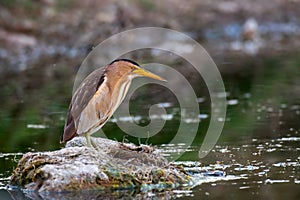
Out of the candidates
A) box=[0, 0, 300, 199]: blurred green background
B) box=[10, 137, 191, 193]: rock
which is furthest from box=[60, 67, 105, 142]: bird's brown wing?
box=[0, 0, 300, 199]: blurred green background

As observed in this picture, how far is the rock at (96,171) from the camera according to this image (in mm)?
10281

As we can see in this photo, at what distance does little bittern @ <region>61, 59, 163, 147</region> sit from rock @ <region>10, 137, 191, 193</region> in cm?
29

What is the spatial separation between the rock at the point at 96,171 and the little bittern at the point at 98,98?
293mm

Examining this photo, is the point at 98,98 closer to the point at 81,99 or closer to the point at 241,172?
the point at 81,99

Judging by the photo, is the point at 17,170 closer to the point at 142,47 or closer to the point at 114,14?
the point at 142,47

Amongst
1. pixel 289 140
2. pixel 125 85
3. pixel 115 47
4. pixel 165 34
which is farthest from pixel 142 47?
pixel 125 85

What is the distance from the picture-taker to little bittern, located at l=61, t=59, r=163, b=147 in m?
10.5

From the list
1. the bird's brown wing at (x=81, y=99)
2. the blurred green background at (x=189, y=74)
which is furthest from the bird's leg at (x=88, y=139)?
the blurred green background at (x=189, y=74)

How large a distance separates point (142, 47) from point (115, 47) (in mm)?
1064

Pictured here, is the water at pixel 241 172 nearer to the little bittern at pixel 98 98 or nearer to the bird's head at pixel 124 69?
the little bittern at pixel 98 98

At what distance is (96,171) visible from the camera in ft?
33.8

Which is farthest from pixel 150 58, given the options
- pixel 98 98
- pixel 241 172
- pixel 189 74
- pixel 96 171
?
pixel 96 171

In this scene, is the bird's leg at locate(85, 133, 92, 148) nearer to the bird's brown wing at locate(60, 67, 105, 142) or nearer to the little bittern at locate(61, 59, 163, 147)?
the little bittern at locate(61, 59, 163, 147)

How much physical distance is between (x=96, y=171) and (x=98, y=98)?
89 cm
